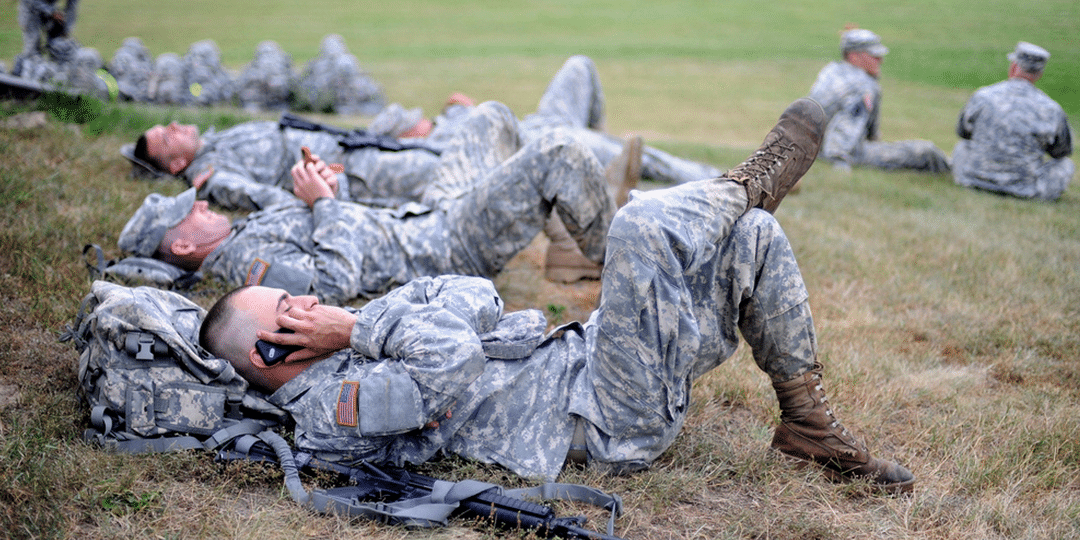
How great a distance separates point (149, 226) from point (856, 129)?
8546 millimetres

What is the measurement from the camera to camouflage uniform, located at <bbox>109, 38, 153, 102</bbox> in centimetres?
1193

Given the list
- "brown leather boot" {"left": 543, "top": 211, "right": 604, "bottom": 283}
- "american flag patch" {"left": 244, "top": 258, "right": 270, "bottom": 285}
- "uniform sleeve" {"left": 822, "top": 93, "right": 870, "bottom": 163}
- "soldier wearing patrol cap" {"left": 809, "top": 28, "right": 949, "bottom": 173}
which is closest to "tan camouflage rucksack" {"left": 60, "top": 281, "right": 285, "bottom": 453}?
"american flag patch" {"left": 244, "top": 258, "right": 270, "bottom": 285}

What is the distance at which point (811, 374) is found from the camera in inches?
107

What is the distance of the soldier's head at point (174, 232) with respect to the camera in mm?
4055

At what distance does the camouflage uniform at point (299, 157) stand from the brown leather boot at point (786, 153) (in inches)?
121

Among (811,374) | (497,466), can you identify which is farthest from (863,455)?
(497,466)

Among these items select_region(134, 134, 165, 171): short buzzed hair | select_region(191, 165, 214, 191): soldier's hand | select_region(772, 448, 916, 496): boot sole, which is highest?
select_region(134, 134, 165, 171): short buzzed hair

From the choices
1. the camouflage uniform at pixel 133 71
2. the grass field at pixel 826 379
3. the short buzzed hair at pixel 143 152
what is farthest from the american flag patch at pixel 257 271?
the camouflage uniform at pixel 133 71

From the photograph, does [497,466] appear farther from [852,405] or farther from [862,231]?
[862,231]

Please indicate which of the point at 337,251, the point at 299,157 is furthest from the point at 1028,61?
the point at 337,251

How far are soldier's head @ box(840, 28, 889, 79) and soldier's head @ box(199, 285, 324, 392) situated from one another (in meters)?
8.83

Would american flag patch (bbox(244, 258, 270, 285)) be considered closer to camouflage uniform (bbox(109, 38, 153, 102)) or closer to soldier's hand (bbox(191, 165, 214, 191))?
soldier's hand (bbox(191, 165, 214, 191))

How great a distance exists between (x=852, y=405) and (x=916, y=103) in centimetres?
1350

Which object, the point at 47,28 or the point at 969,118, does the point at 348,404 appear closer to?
the point at 969,118
